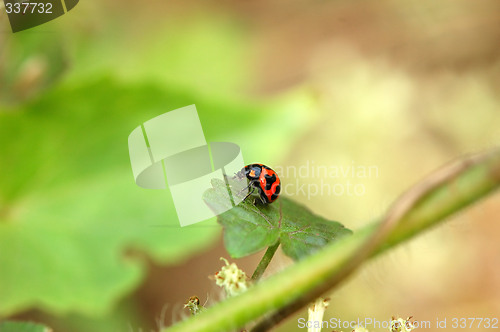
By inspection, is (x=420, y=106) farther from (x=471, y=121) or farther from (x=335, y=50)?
(x=335, y=50)

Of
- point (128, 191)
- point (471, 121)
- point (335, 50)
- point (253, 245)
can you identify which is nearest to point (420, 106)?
point (471, 121)

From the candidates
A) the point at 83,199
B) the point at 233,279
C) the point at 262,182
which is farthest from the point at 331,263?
the point at 83,199

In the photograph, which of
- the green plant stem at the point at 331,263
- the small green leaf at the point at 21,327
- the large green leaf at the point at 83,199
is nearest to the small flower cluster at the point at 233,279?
the green plant stem at the point at 331,263

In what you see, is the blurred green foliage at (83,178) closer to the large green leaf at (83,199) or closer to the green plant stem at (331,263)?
the large green leaf at (83,199)

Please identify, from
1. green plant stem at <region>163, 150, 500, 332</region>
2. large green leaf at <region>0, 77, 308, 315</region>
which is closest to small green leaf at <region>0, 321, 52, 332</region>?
green plant stem at <region>163, 150, 500, 332</region>

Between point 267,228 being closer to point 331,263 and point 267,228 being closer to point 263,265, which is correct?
point 263,265

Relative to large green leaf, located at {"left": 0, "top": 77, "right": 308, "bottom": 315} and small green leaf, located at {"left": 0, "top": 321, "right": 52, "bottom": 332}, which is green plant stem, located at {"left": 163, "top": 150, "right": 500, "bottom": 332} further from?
large green leaf, located at {"left": 0, "top": 77, "right": 308, "bottom": 315}
